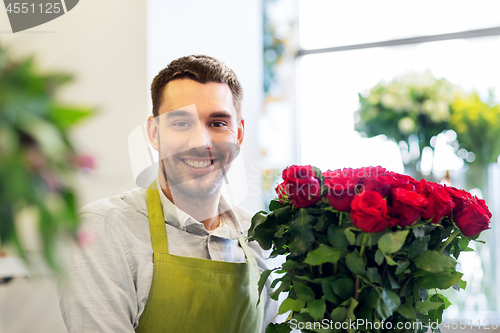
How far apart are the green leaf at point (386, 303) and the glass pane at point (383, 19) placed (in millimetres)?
1819

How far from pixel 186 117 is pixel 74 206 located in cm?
77

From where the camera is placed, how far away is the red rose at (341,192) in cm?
59

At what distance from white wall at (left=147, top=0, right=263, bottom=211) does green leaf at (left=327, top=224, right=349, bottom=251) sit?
32.2 inches

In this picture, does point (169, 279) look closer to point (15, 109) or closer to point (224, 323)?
point (224, 323)

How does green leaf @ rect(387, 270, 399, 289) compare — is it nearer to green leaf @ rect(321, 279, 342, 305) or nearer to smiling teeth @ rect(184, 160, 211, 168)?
green leaf @ rect(321, 279, 342, 305)

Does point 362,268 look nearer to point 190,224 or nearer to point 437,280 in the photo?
A: point 437,280

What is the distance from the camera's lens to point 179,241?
3.06 feet

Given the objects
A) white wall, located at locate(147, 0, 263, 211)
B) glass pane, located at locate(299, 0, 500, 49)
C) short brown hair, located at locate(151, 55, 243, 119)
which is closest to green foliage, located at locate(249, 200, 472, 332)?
short brown hair, located at locate(151, 55, 243, 119)

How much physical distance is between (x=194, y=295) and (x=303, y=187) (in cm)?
38

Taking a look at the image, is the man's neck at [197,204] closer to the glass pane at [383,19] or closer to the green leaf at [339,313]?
the green leaf at [339,313]

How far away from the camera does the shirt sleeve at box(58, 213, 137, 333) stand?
2.51ft

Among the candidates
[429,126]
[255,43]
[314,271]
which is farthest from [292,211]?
[255,43]

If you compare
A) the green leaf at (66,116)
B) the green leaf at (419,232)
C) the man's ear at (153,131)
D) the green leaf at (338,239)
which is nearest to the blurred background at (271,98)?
the green leaf at (66,116)

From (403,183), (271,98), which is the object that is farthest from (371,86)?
(403,183)
